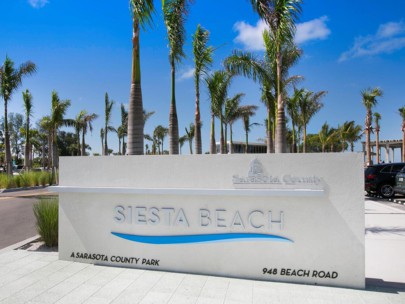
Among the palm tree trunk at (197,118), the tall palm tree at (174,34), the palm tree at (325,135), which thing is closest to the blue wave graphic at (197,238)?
the tall palm tree at (174,34)

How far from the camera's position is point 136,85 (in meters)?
9.34

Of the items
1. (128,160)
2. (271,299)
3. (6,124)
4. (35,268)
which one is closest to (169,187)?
(128,160)

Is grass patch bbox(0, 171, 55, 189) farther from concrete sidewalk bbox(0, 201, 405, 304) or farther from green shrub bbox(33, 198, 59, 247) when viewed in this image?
concrete sidewalk bbox(0, 201, 405, 304)

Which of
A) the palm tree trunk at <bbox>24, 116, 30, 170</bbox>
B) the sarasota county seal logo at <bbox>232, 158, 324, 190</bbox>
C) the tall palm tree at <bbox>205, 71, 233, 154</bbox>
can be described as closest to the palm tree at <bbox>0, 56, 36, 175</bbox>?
the palm tree trunk at <bbox>24, 116, 30, 170</bbox>

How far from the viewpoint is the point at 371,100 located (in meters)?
30.6

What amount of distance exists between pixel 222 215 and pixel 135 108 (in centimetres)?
525

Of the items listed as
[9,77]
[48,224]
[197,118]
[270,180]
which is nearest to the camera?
[270,180]

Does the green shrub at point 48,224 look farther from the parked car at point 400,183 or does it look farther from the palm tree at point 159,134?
the palm tree at point 159,134

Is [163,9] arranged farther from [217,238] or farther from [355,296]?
A: [355,296]

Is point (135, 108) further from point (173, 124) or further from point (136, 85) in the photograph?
point (173, 124)

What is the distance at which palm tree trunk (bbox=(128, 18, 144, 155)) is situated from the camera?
9.01m

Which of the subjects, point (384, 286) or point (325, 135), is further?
point (325, 135)

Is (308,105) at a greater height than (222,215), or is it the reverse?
(308,105)

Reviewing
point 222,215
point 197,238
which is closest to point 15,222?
point 197,238
